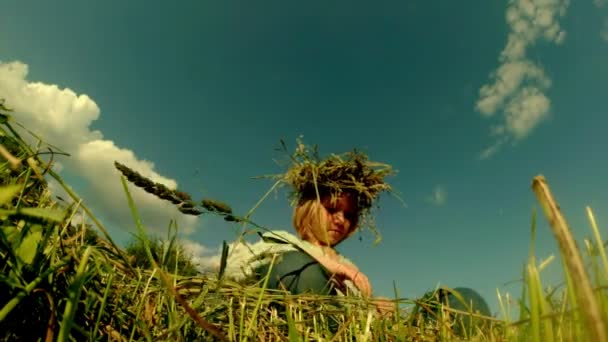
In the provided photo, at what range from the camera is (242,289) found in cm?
154

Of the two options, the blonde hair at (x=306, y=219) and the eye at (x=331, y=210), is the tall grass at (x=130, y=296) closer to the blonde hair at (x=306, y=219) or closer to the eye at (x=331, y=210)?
the blonde hair at (x=306, y=219)

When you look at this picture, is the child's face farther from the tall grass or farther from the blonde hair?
the tall grass

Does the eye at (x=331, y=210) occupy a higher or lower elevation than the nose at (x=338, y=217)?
higher

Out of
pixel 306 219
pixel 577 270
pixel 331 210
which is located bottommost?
pixel 577 270

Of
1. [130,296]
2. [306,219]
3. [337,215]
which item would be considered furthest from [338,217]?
[130,296]

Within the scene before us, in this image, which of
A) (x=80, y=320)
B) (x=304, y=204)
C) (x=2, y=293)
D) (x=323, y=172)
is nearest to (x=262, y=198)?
(x=80, y=320)

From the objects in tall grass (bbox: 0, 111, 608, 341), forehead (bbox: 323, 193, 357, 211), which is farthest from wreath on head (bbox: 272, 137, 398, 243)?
tall grass (bbox: 0, 111, 608, 341)

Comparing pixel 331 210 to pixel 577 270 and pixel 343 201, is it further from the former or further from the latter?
pixel 577 270

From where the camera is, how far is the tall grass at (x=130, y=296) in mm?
490

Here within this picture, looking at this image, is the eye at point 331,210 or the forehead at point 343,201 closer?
the forehead at point 343,201

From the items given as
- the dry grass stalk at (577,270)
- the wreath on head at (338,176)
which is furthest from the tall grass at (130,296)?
the wreath on head at (338,176)

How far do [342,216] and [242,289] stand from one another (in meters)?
3.68

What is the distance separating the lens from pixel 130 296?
1.28 meters

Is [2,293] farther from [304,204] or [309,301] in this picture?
[304,204]
